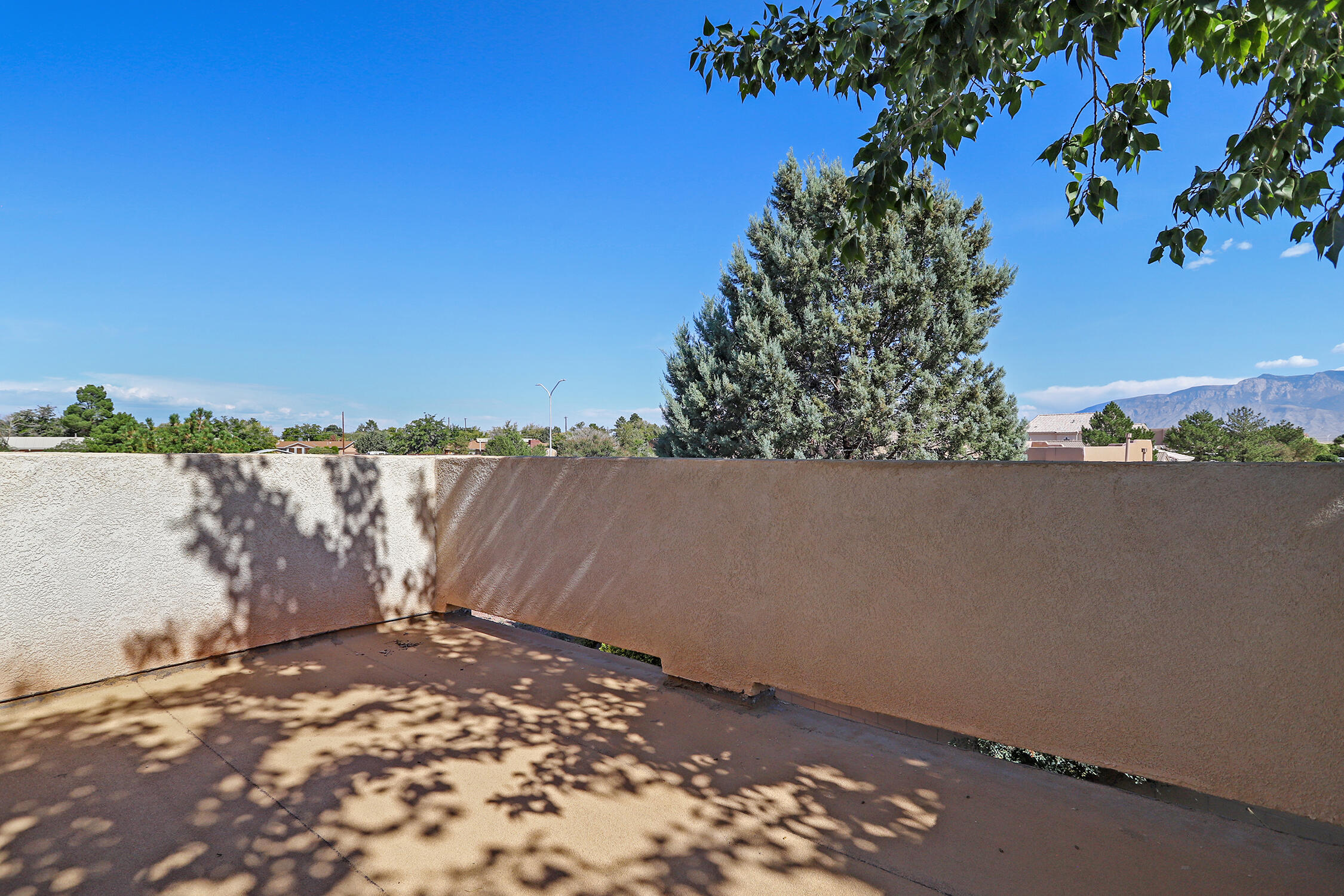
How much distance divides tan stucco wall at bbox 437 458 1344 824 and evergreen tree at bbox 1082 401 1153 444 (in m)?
51.4

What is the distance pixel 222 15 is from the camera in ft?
39.8

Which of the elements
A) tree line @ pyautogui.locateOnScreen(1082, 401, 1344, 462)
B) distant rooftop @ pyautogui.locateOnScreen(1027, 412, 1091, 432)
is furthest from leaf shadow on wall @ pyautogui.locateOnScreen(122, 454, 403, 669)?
distant rooftop @ pyautogui.locateOnScreen(1027, 412, 1091, 432)

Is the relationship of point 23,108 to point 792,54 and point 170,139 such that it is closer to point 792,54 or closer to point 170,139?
point 170,139

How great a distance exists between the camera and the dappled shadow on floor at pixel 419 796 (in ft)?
6.71

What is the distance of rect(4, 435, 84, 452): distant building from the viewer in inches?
763

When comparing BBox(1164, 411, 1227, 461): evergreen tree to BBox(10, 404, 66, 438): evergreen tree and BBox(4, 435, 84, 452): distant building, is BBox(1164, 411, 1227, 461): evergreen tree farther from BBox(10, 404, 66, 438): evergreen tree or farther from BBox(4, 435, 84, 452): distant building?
BBox(10, 404, 66, 438): evergreen tree

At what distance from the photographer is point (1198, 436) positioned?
40094mm

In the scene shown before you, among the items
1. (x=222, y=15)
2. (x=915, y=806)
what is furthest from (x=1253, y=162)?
(x=222, y=15)

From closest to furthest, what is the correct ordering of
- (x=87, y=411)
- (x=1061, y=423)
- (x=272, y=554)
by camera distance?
1. (x=272, y=554)
2. (x=87, y=411)
3. (x=1061, y=423)

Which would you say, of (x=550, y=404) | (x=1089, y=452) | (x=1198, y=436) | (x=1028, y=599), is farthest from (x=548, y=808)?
(x=1198, y=436)

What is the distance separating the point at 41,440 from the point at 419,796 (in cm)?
3069

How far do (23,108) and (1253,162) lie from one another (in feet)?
100

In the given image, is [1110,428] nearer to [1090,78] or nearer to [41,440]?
[1090,78]

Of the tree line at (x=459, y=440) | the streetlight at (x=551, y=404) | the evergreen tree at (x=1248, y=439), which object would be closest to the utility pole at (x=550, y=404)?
the streetlight at (x=551, y=404)
